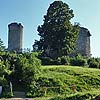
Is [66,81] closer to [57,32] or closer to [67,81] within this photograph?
[67,81]

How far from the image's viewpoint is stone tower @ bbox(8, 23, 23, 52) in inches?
3100

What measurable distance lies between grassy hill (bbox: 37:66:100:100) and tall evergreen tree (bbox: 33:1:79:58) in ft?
33.8

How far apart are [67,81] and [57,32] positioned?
656 inches

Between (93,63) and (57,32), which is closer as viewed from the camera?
(93,63)

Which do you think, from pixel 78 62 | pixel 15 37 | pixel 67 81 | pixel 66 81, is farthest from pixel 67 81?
pixel 15 37

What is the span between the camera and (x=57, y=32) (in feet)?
173

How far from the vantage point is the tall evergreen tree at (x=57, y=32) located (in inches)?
2080

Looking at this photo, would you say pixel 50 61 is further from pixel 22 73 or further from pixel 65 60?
pixel 22 73

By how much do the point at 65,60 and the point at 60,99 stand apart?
25.7 meters

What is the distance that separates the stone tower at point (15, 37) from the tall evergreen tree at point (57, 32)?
77.5 feet

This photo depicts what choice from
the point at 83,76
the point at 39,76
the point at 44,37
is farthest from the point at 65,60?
the point at 39,76

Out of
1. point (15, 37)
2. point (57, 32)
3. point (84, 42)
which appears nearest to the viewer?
point (57, 32)

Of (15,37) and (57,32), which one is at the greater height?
(15,37)

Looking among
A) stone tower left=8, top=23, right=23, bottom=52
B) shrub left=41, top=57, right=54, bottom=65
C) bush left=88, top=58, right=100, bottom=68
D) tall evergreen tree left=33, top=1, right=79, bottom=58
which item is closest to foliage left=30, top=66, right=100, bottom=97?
bush left=88, top=58, right=100, bottom=68
